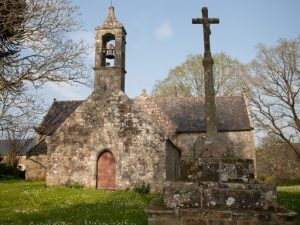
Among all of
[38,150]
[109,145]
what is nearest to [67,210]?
[109,145]

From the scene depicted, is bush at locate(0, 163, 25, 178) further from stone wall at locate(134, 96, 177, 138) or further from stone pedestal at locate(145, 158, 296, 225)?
stone pedestal at locate(145, 158, 296, 225)

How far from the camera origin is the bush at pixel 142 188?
18.2 metres

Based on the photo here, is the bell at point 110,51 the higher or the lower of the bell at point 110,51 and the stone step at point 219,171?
the higher

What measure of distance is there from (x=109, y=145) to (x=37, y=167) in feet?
35.4

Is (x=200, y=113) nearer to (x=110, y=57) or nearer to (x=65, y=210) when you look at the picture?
(x=110, y=57)

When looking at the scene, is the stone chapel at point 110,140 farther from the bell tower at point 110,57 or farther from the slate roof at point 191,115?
the slate roof at point 191,115

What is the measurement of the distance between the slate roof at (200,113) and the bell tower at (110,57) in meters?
8.88

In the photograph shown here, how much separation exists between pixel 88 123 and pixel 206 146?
A: 13.5m

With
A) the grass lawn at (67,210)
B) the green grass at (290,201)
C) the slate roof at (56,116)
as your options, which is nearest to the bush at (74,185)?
the grass lawn at (67,210)

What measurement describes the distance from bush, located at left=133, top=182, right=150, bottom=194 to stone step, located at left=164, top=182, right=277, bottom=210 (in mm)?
12133

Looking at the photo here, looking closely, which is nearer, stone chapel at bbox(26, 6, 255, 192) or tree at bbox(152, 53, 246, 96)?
stone chapel at bbox(26, 6, 255, 192)

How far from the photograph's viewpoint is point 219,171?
6.70m

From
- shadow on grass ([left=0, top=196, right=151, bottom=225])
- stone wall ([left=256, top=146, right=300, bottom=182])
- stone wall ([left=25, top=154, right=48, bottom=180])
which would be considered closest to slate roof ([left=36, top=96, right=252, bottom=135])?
stone wall ([left=25, top=154, right=48, bottom=180])

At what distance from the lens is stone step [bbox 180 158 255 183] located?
6.58 metres
